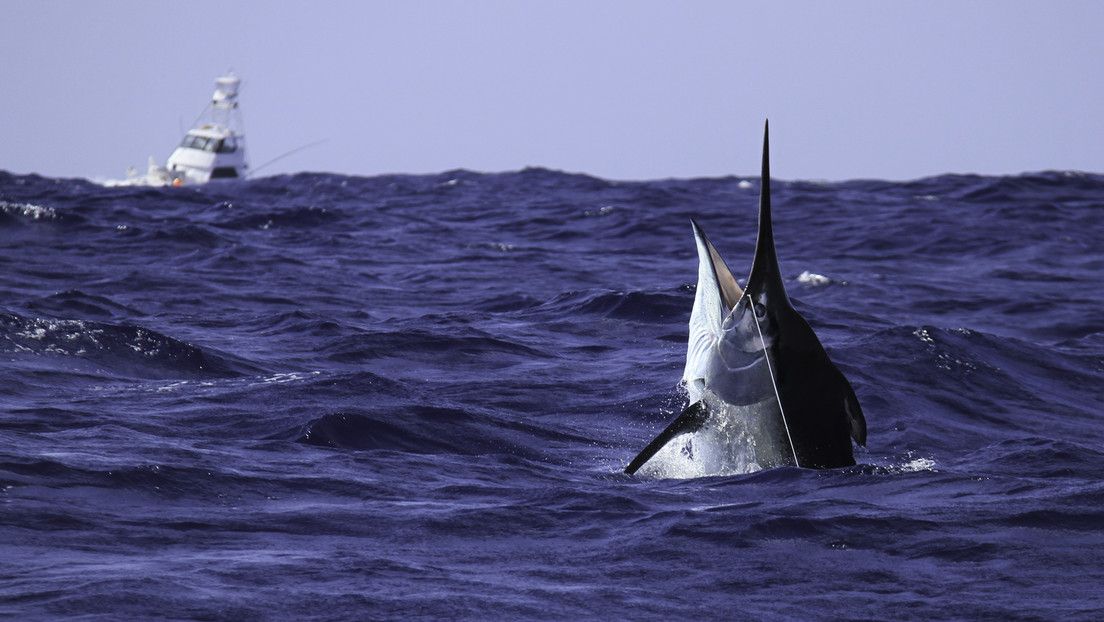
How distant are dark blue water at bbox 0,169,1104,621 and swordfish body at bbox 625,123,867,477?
7.3 inches

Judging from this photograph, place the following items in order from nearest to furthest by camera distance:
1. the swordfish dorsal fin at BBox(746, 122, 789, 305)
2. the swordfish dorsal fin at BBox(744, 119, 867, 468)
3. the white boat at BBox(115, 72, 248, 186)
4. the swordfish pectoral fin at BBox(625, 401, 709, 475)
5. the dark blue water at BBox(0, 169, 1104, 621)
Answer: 1. the dark blue water at BBox(0, 169, 1104, 621)
2. the swordfish dorsal fin at BBox(746, 122, 789, 305)
3. the swordfish dorsal fin at BBox(744, 119, 867, 468)
4. the swordfish pectoral fin at BBox(625, 401, 709, 475)
5. the white boat at BBox(115, 72, 248, 186)

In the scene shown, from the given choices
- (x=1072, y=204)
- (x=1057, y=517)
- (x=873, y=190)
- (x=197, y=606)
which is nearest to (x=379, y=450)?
(x=197, y=606)

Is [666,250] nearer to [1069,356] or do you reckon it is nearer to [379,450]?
[1069,356]

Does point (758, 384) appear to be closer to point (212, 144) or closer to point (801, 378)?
point (801, 378)

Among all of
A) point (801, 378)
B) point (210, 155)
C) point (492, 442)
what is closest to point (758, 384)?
point (801, 378)

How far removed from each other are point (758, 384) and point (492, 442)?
2593mm

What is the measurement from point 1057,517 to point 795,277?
13.2m

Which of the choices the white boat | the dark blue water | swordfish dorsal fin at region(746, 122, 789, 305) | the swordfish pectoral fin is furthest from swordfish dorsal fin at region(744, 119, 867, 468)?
the white boat

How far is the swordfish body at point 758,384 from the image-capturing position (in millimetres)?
6531

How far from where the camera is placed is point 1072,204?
32031 millimetres

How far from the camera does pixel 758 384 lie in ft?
21.9

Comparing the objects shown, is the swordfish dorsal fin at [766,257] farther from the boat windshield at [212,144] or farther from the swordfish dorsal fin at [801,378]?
the boat windshield at [212,144]

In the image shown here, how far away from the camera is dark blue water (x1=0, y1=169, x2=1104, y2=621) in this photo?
5.14m

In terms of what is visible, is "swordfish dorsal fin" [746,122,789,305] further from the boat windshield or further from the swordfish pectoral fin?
the boat windshield
